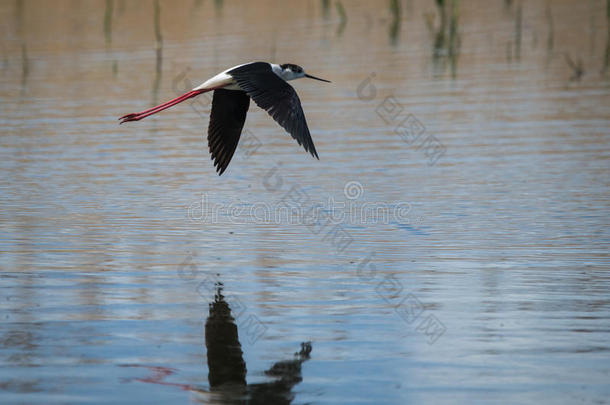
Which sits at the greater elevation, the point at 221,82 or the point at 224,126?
the point at 221,82

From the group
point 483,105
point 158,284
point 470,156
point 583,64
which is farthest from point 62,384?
point 583,64

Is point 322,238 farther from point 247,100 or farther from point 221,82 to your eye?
point 247,100

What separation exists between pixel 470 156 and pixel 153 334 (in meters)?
5.08

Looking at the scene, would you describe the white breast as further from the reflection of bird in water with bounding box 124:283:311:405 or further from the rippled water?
the reflection of bird in water with bounding box 124:283:311:405

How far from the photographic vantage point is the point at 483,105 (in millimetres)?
12234

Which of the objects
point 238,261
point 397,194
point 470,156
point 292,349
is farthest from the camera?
point 470,156

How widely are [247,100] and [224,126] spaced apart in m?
0.29

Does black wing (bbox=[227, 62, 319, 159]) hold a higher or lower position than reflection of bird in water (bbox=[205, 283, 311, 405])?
higher

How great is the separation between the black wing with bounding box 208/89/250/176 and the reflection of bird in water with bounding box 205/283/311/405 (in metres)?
2.59

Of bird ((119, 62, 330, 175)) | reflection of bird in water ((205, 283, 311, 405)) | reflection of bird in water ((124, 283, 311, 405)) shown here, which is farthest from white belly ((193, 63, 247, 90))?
reflection of bird in water ((124, 283, 311, 405))

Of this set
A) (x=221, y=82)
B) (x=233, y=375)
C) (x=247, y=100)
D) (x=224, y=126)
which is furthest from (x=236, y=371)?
(x=247, y=100)

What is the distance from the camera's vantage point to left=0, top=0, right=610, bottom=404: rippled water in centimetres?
464

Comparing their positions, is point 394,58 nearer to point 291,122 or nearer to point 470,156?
point 470,156

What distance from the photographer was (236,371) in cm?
466
